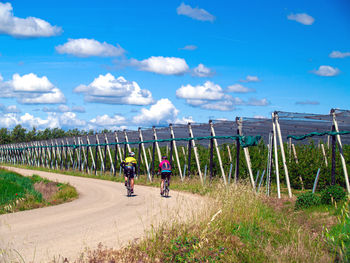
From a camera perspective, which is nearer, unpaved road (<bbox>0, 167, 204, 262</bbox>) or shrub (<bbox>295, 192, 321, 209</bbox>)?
unpaved road (<bbox>0, 167, 204, 262</bbox>)

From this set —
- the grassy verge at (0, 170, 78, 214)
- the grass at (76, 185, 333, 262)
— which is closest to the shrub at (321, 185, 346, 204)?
the grass at (76, 185, 333, 262)

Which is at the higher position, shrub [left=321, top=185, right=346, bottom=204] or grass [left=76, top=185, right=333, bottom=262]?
grass [left=76, top=185, right=333, bottom=262]

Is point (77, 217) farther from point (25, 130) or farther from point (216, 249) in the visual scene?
point (25, 130)

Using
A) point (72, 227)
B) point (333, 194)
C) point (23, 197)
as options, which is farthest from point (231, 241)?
point (23, 197)

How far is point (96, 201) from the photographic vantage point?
1686 centimetres

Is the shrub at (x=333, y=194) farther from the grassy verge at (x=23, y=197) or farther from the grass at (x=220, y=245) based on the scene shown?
the grassy verge at (x=23, y=197)

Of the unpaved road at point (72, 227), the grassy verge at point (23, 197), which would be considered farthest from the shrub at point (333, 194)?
the grassy verge at point (23, 197)

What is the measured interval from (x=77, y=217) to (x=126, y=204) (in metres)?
3.25

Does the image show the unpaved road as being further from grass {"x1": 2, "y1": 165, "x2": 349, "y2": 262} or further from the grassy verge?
the grassy verge

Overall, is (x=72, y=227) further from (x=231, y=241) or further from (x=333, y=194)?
(x=333, y=194)

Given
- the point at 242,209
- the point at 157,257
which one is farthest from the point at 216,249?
the point at 242,209

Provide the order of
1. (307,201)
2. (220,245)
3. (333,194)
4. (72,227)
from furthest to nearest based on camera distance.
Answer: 1. (307,201)
2. (333,194)
3. (72,227)
4. (220,245)

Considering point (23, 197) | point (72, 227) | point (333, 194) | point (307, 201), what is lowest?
point (307, 201)

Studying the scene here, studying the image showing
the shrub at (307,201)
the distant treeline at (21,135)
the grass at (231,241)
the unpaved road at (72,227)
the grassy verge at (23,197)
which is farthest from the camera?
the distant treeline at (21,135)
